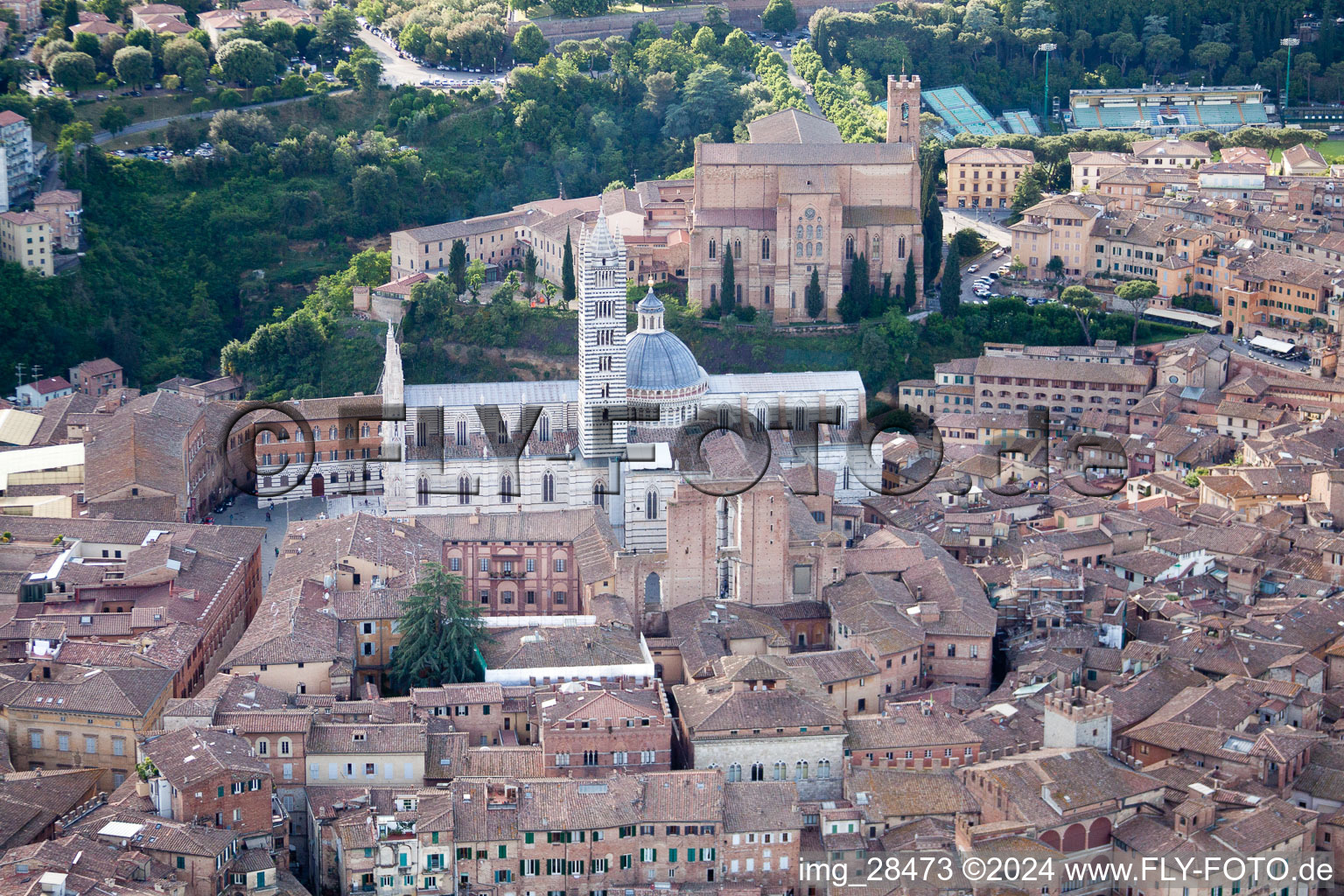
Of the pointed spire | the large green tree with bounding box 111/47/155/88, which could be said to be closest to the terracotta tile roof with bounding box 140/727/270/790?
the pointed spire

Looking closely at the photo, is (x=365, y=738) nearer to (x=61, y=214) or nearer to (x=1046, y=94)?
(x=61, y=214)

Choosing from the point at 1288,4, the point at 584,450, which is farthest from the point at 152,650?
the point at 1288,4

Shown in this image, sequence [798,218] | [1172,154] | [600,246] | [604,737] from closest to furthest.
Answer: [604,737]
[600,246]
[798,218]
[1172,154]

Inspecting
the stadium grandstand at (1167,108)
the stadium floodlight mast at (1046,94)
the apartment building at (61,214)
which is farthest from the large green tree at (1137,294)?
the apartment building at (61,214)

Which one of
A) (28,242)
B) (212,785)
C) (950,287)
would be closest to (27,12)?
(28,242)

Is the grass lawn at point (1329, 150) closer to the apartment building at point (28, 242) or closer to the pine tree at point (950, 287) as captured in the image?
the pine tree at point (950, 287)

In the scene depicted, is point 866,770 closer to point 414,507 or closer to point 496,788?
point 496,788

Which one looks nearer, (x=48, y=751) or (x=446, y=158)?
(x=48, y=751)
